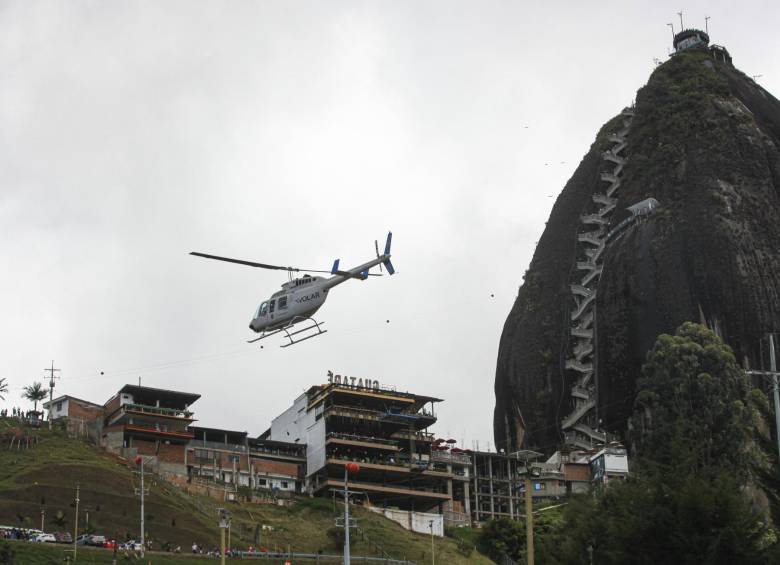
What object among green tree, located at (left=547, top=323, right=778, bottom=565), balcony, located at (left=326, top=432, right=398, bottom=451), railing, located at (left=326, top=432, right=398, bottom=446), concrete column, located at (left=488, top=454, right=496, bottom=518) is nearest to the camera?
green tree, located at (left=547, top=323, right=778, bottom=565)

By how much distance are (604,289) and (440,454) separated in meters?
36.3

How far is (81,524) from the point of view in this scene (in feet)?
315

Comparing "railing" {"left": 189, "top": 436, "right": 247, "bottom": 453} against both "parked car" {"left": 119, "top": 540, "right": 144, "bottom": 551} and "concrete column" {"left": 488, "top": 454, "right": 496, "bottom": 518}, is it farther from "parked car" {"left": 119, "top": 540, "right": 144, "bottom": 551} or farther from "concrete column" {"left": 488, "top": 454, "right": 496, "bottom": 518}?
"parked car" {"left": 119, "top": 540, "right": 144, "bottom": 551}

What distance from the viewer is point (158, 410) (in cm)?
13088

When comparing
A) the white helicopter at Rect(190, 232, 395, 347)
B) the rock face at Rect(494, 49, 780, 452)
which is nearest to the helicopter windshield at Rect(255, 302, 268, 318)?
the white helicopter at Rect(190, 232, 395, 347)

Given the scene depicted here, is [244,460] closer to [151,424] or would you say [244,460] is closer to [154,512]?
[151,424]

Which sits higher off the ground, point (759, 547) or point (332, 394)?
point (332, 394)

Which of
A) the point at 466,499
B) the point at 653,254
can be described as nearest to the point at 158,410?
the point at 466,499

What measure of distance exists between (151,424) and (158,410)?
218 cm

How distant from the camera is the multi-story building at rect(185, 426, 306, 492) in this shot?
127 m

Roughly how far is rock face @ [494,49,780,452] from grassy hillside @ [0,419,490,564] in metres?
47.1

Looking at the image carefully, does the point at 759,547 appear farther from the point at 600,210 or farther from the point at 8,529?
the point at 600,210

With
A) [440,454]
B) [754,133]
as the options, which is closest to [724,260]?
[754,133]

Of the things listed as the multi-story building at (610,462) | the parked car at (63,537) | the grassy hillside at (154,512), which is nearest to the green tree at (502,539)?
the grassy hillside at (154,512)
